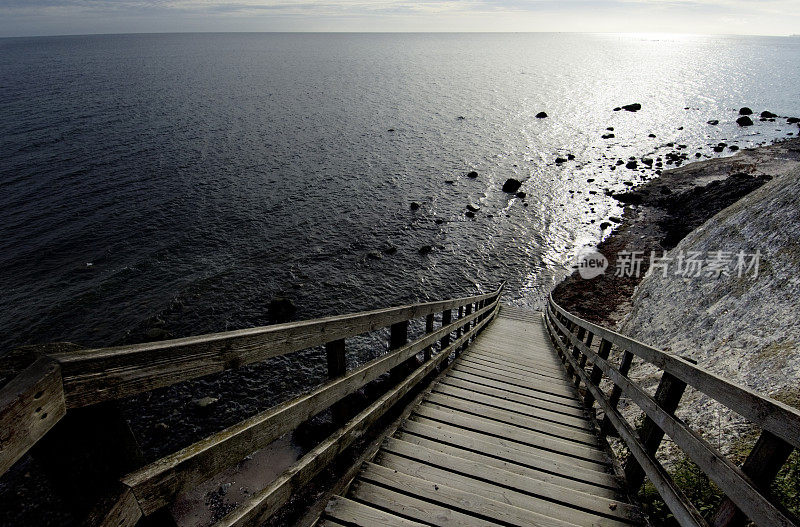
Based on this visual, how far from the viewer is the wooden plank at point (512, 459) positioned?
149 inches

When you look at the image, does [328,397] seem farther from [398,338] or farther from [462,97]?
[462,97]

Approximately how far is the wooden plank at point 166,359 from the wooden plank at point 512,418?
9.69 feet

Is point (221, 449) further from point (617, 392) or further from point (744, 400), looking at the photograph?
point (617, 392)

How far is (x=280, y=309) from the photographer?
758 inches

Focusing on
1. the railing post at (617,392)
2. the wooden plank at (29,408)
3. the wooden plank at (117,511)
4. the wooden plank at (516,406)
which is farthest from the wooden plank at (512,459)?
the wooden plank at (29,408)

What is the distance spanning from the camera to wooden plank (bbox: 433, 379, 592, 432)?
515cm

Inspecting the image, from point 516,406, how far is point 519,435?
89 cm

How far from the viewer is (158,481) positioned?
5.16 feet

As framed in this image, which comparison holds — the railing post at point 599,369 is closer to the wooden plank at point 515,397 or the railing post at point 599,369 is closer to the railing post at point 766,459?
the wooden plank at point 515,397

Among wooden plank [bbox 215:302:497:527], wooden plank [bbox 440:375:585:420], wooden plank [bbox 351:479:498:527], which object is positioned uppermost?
wooden plank [bbox 215:302:497:527]

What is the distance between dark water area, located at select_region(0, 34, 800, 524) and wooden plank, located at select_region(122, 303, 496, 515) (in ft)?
40.9

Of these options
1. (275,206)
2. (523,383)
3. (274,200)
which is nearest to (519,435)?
(523,383)

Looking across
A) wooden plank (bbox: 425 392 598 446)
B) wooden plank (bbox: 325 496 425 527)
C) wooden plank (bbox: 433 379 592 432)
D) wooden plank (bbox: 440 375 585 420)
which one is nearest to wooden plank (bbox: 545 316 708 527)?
wooden plank (bbox: 425 392 598 446)

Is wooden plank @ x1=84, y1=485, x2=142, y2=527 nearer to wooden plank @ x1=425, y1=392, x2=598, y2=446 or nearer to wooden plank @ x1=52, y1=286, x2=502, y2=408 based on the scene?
wooden plank @ x1=52, y1=286, x2=502, y2=408
